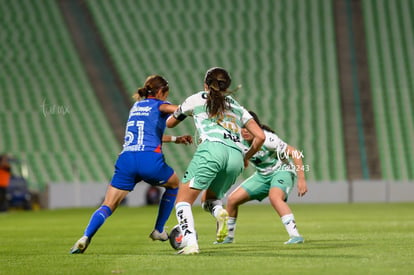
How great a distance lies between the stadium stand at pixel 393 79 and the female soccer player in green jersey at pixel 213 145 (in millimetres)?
21065

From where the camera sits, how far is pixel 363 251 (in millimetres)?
8820

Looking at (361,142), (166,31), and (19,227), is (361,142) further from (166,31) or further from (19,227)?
(19,227)

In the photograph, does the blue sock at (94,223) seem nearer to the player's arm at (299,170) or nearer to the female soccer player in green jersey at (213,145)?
the female soccer player in green jersey at (213,145)

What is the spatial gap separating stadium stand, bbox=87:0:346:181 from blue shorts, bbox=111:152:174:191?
20.1 meters

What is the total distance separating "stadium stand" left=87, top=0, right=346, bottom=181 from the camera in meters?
30.7

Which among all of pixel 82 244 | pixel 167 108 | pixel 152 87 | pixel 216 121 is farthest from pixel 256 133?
pixel 82 244

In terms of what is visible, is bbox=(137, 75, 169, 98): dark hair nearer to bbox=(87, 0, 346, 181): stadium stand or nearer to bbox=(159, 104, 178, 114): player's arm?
bbox=(159, 104, 178, 114): player's arm

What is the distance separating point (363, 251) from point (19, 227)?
331 inches

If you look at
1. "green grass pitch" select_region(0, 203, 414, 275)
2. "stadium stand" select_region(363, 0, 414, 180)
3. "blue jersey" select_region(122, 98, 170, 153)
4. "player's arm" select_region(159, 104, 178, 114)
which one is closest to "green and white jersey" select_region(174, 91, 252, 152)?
"player's arm" select_region(159, 104, 178, 114)

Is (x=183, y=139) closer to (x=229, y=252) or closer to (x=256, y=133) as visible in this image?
(x=256, y=133)

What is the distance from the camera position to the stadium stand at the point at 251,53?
30734 millimetres

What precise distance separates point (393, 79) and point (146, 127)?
81.9 feet

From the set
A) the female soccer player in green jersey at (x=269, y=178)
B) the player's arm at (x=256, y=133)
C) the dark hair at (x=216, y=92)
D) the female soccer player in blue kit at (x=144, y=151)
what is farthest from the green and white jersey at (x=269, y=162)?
the dark hair at (x=216, y=92)

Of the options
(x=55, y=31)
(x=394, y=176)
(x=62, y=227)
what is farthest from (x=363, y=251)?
(x=55, y=31)
